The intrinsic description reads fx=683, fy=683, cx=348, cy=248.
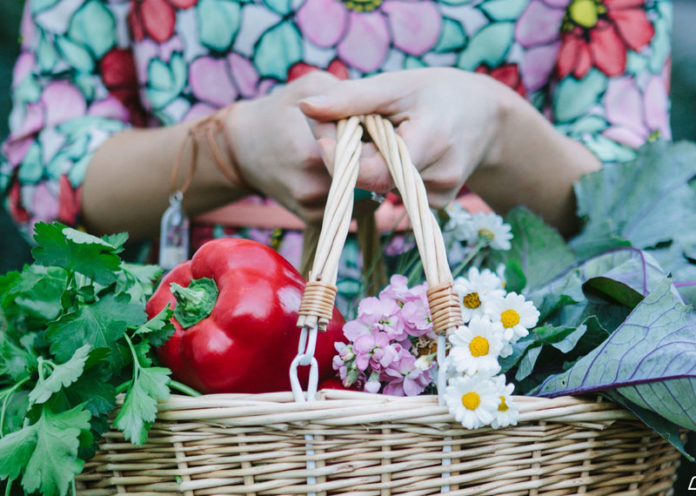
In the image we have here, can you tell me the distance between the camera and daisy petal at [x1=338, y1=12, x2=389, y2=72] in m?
0.96

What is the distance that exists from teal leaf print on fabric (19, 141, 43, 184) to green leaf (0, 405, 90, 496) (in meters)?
0.59

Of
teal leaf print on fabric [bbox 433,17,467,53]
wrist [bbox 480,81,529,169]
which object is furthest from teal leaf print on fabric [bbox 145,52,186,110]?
wrist [bbox 480,81,529,169]

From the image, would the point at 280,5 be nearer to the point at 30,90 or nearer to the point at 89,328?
the point at 30,90

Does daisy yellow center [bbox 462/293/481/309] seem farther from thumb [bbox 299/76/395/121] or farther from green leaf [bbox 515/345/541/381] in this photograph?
thumb [bbox 299/76/395/121]

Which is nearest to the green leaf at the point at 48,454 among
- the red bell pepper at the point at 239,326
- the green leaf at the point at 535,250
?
the red bell pepper at the point at 239,326

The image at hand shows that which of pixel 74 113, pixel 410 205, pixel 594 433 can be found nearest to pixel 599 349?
pixel 594 433

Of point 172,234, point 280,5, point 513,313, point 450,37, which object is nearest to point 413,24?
point 450,37

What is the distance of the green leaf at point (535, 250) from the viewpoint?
2.42 feet

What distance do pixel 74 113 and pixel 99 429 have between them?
0.67 meters

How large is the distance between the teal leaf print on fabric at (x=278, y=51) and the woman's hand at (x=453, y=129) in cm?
33

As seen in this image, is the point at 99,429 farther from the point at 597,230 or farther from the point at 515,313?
the point at 597,230

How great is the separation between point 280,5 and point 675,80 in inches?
64.6

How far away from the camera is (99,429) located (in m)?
0.51

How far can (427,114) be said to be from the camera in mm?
635
